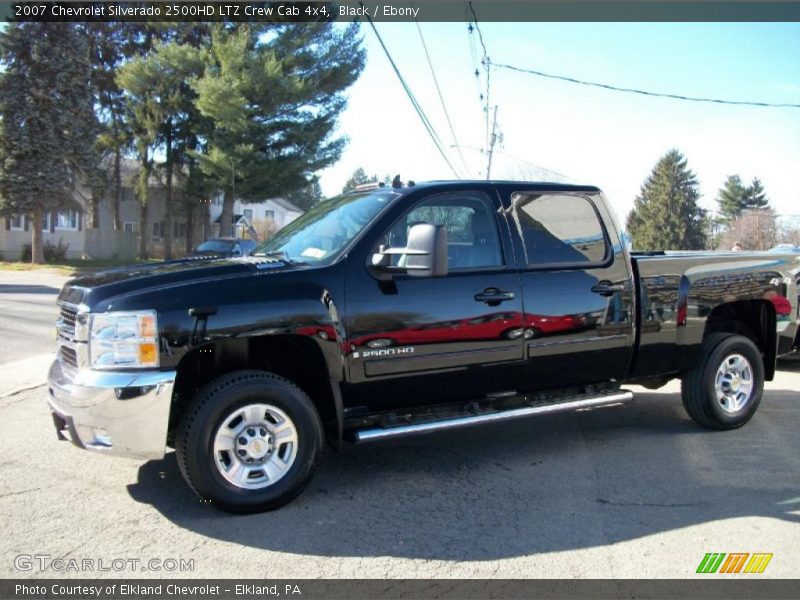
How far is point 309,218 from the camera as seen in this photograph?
5367 mm

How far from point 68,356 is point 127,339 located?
26.6 inches

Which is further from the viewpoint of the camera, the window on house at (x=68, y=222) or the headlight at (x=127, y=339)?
the window on house at (x=68, y=222)

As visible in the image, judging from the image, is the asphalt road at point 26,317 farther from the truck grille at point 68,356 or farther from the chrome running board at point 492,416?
the chrome running board at point 492,416

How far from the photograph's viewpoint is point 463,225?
493cm

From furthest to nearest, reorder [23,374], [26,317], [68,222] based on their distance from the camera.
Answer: [68,222] → [26,317] → [23,374]

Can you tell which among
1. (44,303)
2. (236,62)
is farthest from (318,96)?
(44,303)

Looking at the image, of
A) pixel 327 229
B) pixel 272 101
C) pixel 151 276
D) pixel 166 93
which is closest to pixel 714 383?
pixel 327 229

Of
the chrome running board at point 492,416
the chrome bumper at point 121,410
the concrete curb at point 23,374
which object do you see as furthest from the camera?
the concrete curb at point 23,374

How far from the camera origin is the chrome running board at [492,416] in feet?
14.2

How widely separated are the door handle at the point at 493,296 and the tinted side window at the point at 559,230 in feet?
1.24

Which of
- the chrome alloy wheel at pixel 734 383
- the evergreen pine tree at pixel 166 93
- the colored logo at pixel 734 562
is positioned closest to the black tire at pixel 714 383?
the chrome alloy wheel at pixel 734 383

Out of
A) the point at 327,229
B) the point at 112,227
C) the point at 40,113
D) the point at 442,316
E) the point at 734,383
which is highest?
the point at 40,113

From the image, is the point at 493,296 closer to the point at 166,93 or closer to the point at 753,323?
the point at 753,323
